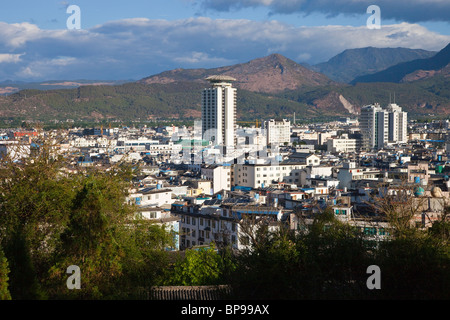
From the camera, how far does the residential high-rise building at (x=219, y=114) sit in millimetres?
62781

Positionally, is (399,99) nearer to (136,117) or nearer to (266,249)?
(136,117)

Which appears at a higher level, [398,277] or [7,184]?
[7,184]

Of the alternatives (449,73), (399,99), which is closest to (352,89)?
(399,99)

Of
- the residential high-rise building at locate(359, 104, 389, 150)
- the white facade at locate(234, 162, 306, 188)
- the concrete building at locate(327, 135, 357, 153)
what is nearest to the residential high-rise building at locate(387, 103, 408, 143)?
the residential high-rise building at locate(359, 104, 389, 150)

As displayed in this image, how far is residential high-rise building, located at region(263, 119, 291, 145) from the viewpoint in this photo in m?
83.1

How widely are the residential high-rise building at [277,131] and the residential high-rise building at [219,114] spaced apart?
19430mm

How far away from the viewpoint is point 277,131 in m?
84.2

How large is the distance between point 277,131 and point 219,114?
2266 centimetres

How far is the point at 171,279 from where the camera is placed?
1094cm

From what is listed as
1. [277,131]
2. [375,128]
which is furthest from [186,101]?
[375,128]

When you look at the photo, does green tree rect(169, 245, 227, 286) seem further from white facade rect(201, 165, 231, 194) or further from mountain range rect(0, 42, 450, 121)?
mountain range rect(0, 42, 450, 121)

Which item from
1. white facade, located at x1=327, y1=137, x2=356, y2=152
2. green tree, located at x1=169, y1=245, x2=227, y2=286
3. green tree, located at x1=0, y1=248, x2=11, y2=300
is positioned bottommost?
white facade, located at x1=327, y1=137, x2=356, y2=152

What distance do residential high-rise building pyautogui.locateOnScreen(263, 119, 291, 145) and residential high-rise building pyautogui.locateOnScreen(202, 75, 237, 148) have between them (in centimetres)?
1943

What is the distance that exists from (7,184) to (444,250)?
7.47 meters
